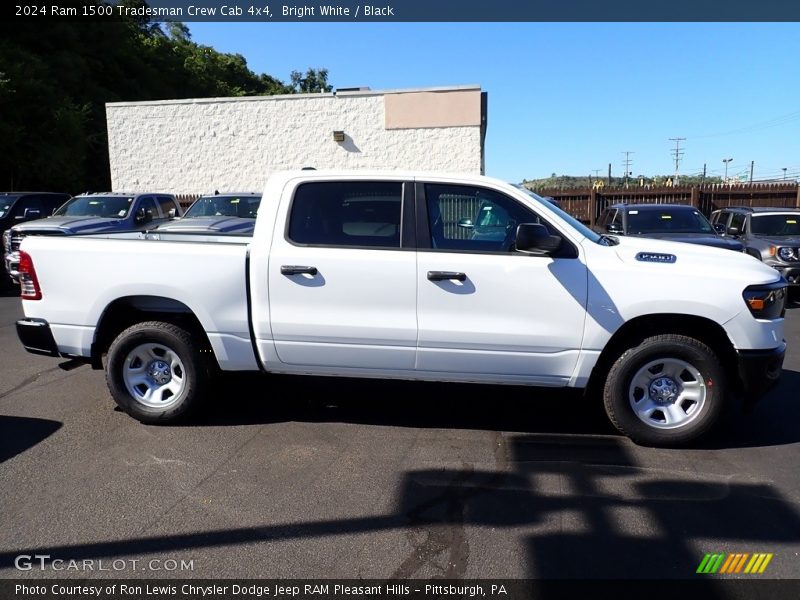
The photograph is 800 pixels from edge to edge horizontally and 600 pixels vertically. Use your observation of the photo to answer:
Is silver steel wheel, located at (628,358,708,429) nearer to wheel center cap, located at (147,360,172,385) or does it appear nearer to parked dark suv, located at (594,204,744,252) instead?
wheel center cap, located at (147,360,172,385)

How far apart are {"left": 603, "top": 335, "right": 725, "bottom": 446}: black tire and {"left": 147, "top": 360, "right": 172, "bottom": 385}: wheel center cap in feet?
11.0

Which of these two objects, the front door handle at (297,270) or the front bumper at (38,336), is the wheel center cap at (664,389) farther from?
the front bumper at (38,336)

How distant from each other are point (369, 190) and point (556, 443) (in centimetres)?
232

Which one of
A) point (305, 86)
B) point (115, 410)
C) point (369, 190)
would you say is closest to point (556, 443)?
point (369, 190)

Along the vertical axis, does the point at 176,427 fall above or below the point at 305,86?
below

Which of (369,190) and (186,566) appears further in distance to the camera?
(369,190)

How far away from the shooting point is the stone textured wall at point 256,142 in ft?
67.9

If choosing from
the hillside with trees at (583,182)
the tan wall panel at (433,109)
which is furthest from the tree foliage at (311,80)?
the tan wall panel at (433,109)

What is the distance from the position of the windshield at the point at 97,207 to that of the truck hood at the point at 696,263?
35.0 ft

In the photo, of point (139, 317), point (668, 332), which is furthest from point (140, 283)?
point (668, 332)

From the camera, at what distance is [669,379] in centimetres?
441

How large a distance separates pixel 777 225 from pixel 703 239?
289cm

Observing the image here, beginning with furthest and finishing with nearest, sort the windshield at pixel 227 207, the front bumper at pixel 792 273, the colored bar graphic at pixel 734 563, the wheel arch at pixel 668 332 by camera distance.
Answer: the windshield at pixel 227 207
the front bumper at pixel 792 273
the wheel arch at pixel 668 332
the colored bar graphic at pixel 734 563

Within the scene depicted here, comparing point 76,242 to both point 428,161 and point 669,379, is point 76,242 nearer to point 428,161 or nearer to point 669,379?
point 669,379
